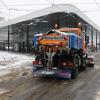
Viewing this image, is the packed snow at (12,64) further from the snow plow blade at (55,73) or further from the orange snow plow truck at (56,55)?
the snow plow blade at (55,73)

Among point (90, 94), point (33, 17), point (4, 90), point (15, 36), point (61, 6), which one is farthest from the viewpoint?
point (15, 36)

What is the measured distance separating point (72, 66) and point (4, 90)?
4.72 meters

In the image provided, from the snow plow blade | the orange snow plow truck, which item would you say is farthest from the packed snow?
the snow plow blade

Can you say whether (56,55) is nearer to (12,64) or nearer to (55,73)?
(55,73)

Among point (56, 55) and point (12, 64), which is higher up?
point (56, 55)

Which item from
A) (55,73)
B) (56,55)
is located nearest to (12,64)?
(56,55)

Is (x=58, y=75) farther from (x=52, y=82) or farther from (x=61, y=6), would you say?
(x=61, y=6)

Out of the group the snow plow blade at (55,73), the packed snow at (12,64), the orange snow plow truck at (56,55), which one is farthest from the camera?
the packed snow at (12,64)

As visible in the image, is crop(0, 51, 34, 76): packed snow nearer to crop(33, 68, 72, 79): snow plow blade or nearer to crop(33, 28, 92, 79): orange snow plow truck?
crop(33, 28, 92, 79): orange snow plow truck

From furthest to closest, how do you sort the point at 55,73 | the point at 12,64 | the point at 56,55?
the point at 12,64 → the point at 56,55 → the point at 55,73

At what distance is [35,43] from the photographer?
16266 millimetres

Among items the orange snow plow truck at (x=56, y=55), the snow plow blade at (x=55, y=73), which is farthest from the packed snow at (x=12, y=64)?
the snow plow blade at (x=55, y=73)

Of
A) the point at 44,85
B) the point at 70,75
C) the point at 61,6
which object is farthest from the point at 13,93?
the point at 61,6

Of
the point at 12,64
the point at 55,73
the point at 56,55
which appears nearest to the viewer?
the point at 55,73
